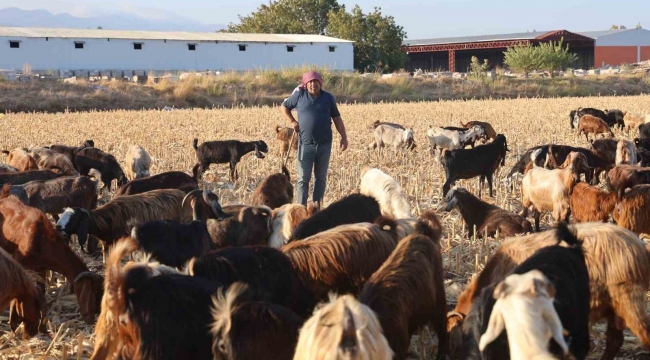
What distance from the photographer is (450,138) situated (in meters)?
18.2

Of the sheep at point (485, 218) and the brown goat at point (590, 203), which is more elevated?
the brown goat at point (590, 203)

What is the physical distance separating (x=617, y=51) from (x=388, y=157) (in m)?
69.9

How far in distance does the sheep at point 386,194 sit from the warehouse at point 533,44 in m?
64.2

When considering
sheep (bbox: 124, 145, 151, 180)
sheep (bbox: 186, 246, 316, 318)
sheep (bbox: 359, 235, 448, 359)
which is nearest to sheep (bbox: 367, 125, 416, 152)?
sheep (bbox: 124, 145, 151, 180)

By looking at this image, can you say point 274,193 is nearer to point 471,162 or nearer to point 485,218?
point 485,218

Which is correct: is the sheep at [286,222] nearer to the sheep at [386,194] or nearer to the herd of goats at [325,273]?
the herd of goats at [325,273]

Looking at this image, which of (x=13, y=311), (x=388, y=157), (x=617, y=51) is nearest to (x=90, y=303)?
(x=13, y=311)

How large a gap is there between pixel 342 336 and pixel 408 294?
2.23m

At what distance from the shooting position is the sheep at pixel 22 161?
45.0ft

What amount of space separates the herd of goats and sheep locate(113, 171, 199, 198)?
1.1 inches

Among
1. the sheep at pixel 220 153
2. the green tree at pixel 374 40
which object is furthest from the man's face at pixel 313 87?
the green tree at pixel 374 40

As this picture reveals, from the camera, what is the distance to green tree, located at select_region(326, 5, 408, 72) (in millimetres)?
67250

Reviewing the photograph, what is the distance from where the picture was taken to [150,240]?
6895mm

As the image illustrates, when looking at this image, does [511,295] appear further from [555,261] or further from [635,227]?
[635,227]
